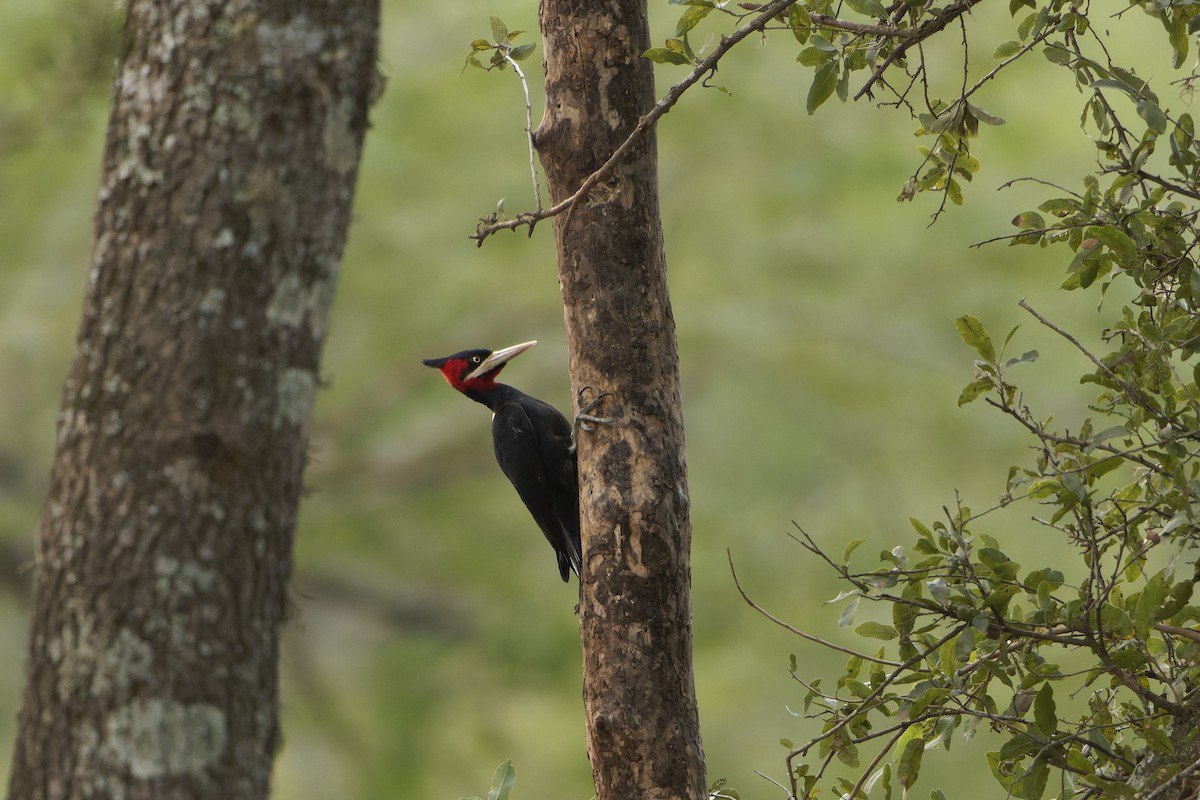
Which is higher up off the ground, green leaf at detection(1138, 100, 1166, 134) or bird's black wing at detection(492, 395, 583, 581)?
bird's black wing at detection(492, 395, 583, 581)

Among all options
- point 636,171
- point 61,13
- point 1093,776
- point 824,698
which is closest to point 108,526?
point 636,171

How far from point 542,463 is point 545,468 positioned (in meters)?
0.02

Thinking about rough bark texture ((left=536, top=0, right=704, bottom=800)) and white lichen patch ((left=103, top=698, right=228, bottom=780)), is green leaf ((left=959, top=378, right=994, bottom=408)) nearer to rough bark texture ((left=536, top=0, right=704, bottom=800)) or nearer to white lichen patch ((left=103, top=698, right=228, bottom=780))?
rough bark texture ((left=536, top=0, right=704, bottom=800))

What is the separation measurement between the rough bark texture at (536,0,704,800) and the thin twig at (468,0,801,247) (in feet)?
0.19

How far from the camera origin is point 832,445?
859 centimetres

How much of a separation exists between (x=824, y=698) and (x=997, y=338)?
6237 millimetres

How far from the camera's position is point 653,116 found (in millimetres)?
1694

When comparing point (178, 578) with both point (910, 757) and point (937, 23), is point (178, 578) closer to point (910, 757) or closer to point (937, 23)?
point (910, 757)

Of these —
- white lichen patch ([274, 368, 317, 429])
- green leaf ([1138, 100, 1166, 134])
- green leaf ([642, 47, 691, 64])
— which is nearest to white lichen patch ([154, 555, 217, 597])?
white lichen patch ([274, 368, 317, 429])

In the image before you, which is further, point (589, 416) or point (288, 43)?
point (288, 43)

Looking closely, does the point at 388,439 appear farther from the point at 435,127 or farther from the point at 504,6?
the point at 504,6

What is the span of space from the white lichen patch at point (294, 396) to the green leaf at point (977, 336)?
162 centimetres

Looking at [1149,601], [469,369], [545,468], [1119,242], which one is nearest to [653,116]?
[1119,242]

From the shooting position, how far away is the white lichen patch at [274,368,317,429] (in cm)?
275
